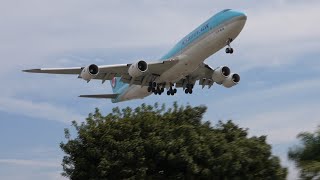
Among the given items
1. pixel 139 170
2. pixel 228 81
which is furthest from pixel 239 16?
pixel 139 170

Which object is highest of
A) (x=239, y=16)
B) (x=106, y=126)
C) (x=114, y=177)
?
(x=239, y=16)

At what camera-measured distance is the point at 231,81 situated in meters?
56.9

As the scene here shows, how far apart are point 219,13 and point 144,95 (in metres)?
14.1

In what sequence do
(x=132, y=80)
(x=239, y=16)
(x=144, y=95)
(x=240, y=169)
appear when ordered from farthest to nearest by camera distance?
(x=144, y=95) → (x=132, y=80) → (x=240, y=169) → (x=239, y=16)

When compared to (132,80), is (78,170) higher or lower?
lower

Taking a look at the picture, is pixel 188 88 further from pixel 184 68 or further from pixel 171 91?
pixel 184 68

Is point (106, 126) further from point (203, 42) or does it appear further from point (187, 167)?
point (203, 42)

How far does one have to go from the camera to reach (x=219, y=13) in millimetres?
49906

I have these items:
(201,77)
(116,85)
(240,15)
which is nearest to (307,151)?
(240,15)

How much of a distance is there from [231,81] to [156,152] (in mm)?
11841

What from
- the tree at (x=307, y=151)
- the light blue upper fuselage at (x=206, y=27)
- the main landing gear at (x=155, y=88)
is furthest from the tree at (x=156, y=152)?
the tree at (x=307, y=151)

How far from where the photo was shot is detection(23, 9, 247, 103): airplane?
4800 centimetres

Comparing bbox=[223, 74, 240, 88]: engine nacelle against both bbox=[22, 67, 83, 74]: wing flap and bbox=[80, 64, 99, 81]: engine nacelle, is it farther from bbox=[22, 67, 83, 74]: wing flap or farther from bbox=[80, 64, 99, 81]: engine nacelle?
bbox=[22, 67, 83, 74]: wing flap

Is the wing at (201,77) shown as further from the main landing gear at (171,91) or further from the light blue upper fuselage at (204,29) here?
the light blue upper fuselage at (204,29)
